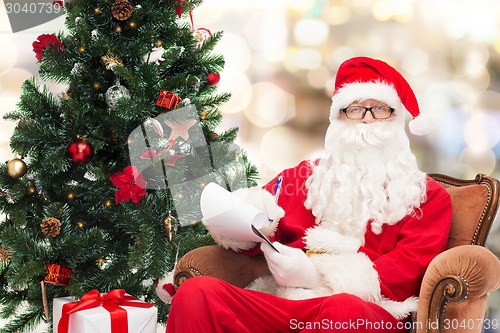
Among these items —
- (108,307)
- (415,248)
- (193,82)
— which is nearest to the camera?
(415,248)

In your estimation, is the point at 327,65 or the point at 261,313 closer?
the point at 261,313

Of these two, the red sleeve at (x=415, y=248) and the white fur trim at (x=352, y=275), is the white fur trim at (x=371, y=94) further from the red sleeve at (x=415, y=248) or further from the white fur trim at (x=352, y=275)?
the white fur trim at (x=352, y=275)

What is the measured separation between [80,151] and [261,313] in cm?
103

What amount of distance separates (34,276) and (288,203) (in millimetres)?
1094

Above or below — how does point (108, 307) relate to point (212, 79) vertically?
below

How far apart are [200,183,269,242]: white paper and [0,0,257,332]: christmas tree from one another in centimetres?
40

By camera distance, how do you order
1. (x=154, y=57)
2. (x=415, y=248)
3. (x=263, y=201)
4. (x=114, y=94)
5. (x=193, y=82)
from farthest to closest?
(x=154, y=57)
(x=193, y=82)
(x=114, y=94)
(x=263, y=201)
(x=415, y=248)

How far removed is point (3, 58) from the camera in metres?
3.53

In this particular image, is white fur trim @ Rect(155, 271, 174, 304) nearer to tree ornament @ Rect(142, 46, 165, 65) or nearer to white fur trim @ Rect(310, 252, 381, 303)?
white fur trim @ Rect(310, 252, 381, 303)

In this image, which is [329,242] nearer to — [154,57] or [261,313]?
[261,313]

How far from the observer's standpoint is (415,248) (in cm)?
225

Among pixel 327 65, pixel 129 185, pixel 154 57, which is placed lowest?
pixel 129 185

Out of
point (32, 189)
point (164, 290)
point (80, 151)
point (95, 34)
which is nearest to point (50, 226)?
point (32, 189)

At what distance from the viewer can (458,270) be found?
2000 mm
